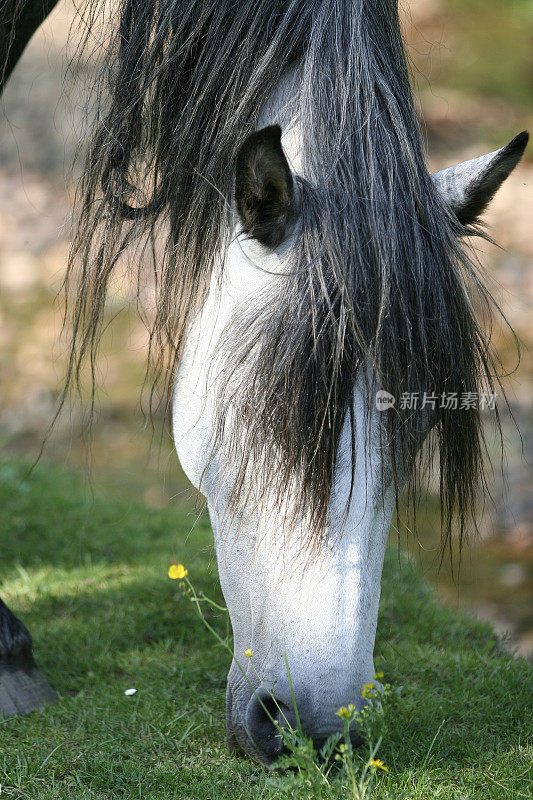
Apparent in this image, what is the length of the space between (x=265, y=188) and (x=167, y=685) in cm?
156

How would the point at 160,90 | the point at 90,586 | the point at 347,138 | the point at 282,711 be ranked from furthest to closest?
the point at 90,586, the point at 160,90, the point at 347,138, the point at 282,711

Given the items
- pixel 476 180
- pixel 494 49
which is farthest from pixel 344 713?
pixel 494 49

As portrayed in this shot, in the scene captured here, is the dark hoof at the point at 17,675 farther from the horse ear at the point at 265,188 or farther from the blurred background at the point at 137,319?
the horse ear at the point at 265,188

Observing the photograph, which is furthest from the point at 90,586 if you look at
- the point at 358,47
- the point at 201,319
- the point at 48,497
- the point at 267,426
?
the point at 358,47

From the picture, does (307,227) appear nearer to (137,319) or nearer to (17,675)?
(17,675)

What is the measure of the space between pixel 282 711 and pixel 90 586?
178 centimetres

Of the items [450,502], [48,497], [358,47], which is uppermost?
[358,47]

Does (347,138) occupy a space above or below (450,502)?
above

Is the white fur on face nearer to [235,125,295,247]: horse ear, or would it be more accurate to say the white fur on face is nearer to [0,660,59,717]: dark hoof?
[235,125,295,247]: horse ear

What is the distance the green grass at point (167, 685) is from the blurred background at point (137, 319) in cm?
43

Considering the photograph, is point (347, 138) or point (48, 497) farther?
point (48, 497)

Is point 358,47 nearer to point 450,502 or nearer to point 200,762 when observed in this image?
point 450,502

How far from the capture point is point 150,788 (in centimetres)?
185

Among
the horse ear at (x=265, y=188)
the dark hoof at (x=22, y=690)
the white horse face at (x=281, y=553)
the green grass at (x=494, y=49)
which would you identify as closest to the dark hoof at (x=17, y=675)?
the dark hoof at (x=22, y=690)
